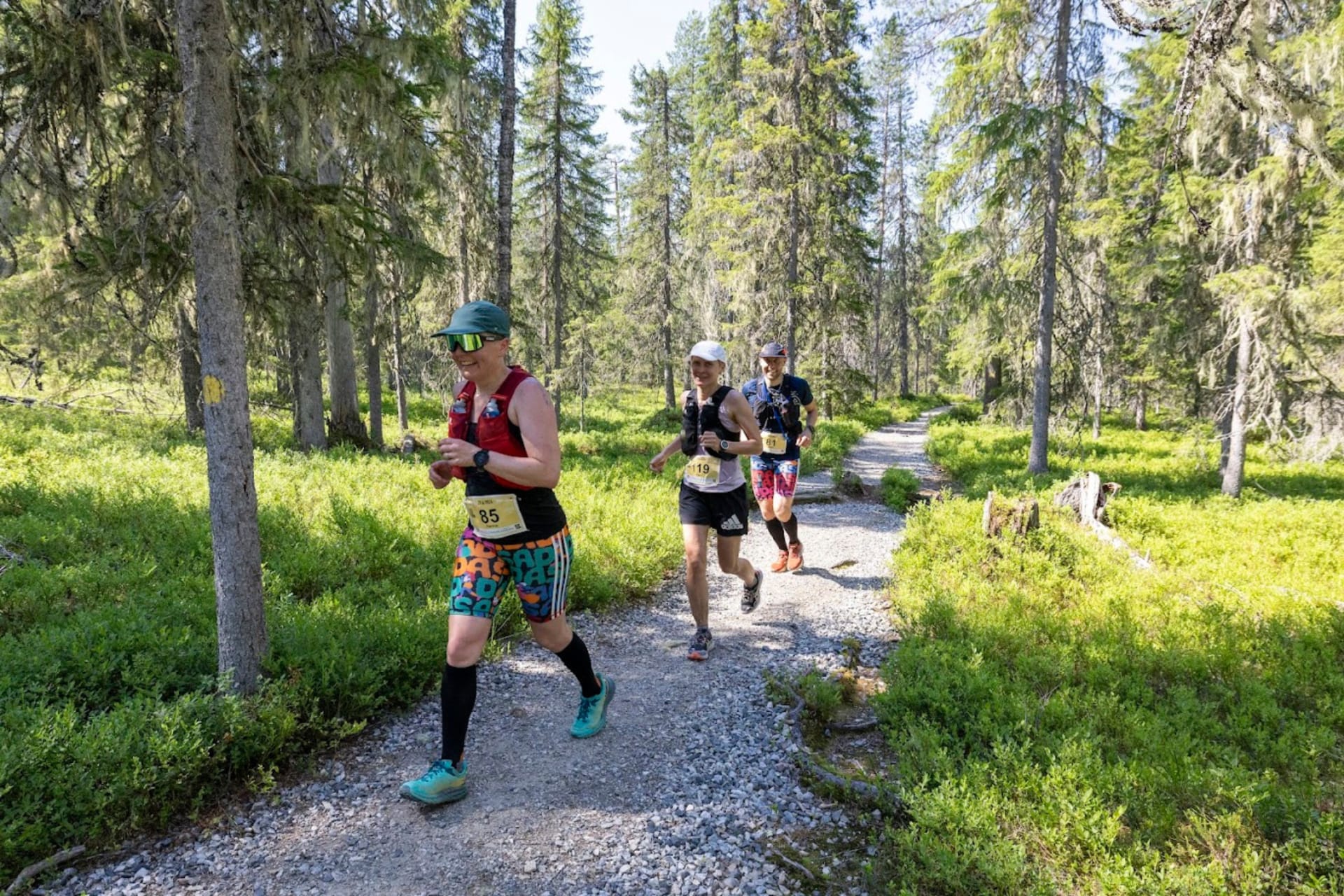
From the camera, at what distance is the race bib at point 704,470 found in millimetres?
5102

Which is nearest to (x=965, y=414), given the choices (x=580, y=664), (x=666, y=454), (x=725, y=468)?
(x=725, y=468)

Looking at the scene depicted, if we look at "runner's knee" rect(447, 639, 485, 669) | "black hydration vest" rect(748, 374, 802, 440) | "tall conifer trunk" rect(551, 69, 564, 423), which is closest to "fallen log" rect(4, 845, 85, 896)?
"runner's knee" rect(447, 639, 485, 669)

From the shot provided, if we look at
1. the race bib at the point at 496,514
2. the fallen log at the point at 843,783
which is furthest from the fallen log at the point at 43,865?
the fallen log at the point at 843,783

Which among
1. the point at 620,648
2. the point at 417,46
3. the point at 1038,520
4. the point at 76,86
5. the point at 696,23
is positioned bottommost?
the point at 620,648

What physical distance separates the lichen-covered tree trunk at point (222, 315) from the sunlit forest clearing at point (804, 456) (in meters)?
0.02

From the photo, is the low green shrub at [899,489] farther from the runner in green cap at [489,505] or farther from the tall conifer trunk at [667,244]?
the tall conifer trunk at [667,244]

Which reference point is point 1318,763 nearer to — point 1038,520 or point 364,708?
point 1038,520

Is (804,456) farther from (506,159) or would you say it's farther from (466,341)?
(466,341)

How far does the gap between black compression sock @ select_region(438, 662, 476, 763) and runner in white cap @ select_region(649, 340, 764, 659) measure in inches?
79.1

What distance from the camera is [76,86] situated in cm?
379

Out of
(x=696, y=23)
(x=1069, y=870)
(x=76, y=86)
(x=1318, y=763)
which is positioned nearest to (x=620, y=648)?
(x=1069, y=870)

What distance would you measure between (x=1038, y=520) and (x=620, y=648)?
593 cm

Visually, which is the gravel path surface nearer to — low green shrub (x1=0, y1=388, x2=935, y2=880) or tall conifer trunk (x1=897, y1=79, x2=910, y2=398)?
low green shrub (x1=0, y1=388, x2=935, y2=880)

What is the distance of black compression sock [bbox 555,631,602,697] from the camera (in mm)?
3855
